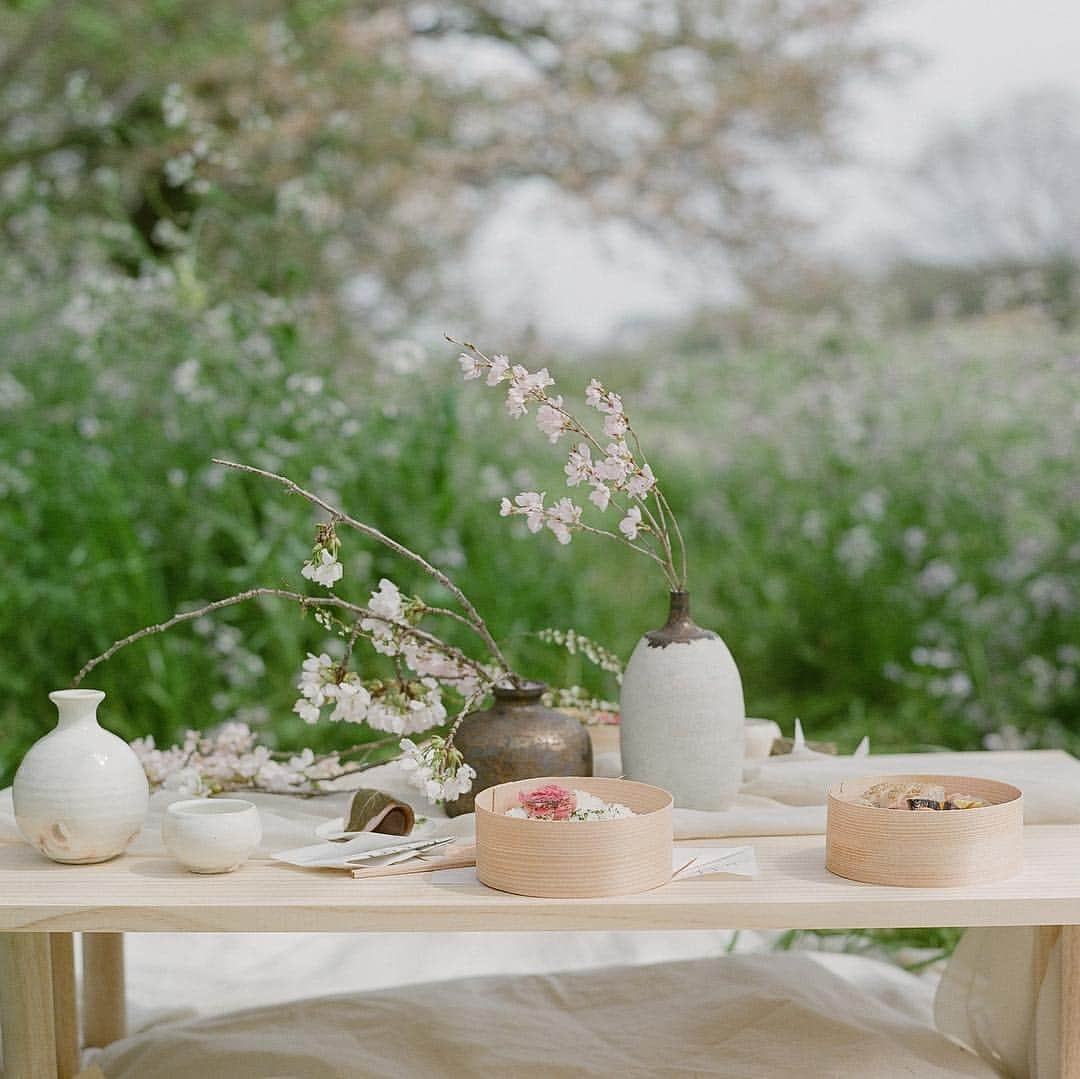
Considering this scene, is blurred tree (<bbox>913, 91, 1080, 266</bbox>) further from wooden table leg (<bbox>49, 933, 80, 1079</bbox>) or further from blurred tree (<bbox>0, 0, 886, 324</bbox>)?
wooden table leg (<bbox>49, 933, 80, 1079</bbox>)

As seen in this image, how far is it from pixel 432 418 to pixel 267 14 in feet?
9.96

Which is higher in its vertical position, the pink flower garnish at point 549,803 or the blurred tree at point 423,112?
the blurred tree at point 423,112

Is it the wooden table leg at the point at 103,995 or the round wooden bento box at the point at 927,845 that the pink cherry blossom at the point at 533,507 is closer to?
the round wooden bento box at the point at 927,845

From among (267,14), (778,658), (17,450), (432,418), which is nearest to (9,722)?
(17,450)

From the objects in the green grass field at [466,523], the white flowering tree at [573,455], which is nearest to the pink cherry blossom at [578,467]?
the white flowering tree at [573,455]

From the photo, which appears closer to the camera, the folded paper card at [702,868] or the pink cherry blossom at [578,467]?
the folded paper card at [702,868]

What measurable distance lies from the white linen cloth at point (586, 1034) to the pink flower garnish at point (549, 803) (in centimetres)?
43

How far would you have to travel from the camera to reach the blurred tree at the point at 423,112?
533cm

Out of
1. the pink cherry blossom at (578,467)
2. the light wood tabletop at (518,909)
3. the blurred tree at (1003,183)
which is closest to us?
the light wood tabletop at (518,909)

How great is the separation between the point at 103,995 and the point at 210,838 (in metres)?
0.81

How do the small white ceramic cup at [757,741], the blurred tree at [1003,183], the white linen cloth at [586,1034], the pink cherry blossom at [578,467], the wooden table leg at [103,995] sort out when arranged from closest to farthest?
1. the pink cherry blossom at [578,467]
2. the white linen cloth at [586,1034]
3. the small white ceramic cup at [757,741]
4. the wooden table leg at [103,995]
5. the blurred tree at [1003,183]

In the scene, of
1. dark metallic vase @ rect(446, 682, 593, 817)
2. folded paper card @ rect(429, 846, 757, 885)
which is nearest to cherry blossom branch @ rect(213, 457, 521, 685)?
dark metallic vase @ rect(446, 682, 593, 817)

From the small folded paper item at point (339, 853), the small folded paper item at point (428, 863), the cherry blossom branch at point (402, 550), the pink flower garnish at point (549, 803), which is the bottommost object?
the small folded paper item at point (428, 863)

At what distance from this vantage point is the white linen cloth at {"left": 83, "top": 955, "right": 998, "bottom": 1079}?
5.42ft
